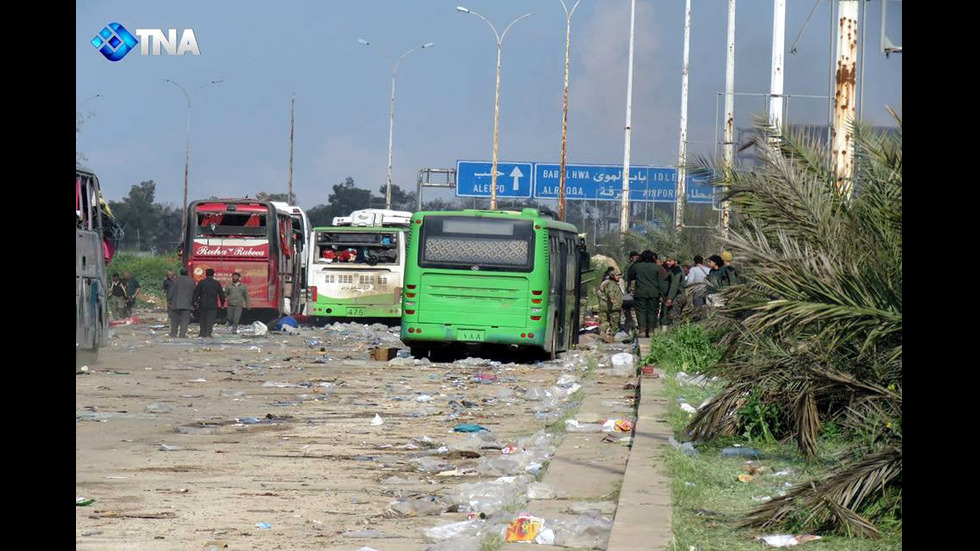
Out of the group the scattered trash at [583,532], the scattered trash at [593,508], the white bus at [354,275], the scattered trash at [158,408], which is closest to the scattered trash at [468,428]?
the scattered trash at [158,408]

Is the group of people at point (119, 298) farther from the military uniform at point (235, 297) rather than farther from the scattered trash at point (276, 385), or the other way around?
the scattered trash at point (276, 385)

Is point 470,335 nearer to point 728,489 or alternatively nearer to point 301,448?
point 301,448

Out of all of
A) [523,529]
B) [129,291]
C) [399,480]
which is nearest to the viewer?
[523,529]

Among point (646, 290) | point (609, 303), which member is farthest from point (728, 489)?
point (609, 303)

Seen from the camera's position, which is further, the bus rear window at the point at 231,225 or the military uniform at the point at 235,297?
the bus rear window at the point at 231,225

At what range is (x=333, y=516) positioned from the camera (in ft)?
27.8

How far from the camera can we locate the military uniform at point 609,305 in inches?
1168

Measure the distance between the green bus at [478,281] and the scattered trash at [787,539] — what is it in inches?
650

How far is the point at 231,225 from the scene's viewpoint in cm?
3691

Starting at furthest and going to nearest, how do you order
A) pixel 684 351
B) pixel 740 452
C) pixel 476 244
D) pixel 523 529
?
pixel 476 244, pixel 684 351, pixel 740 452, pixel 523 529

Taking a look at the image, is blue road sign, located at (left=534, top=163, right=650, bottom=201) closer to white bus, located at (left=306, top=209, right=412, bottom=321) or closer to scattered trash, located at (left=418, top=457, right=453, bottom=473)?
white bus, located at (left=306, top=209, right=412, bottom=321)

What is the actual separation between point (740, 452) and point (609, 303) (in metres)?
19.9

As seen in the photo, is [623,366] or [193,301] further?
[193,301]
